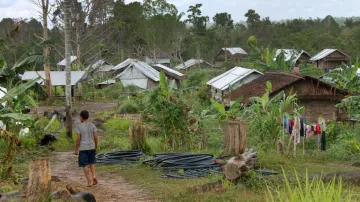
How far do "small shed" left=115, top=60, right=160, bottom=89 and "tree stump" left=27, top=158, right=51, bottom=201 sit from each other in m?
32.1

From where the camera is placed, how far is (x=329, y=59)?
53.6m

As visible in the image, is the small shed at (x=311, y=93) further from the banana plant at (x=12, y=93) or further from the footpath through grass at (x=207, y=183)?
the banana plant at (x=12, y=93)

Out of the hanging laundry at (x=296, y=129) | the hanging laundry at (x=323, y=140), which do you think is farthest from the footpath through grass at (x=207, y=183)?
the hanging laundry at (x=323, y=140)

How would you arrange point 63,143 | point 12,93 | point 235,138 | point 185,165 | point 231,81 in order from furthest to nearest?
point 231,81 → point 63,143 → point 235,138 → point 185,165 → point 12,93

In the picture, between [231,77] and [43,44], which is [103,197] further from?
[231,77]

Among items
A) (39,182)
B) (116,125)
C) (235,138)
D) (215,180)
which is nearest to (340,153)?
(235,138)

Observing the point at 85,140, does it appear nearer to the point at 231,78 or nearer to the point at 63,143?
the point at 63,143

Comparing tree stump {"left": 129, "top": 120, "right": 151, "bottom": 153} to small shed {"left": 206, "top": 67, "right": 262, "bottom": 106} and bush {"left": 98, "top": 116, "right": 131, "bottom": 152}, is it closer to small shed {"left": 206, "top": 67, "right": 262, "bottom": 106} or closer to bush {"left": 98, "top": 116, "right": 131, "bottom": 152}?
bush {"left": 98, "top": 116, "right": 131, "bottom": 152}

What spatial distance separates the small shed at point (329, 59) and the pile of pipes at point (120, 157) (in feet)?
141

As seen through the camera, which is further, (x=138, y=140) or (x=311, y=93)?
(x=311, y=93)

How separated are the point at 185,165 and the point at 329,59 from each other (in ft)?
148

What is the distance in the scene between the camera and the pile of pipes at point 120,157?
1274 cm

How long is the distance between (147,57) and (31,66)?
169ft

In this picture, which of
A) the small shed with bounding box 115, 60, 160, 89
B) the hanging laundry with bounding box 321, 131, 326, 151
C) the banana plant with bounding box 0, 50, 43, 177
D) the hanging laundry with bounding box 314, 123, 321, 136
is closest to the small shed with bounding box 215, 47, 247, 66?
the small shed with bounding box 115, 60, 160, 89
